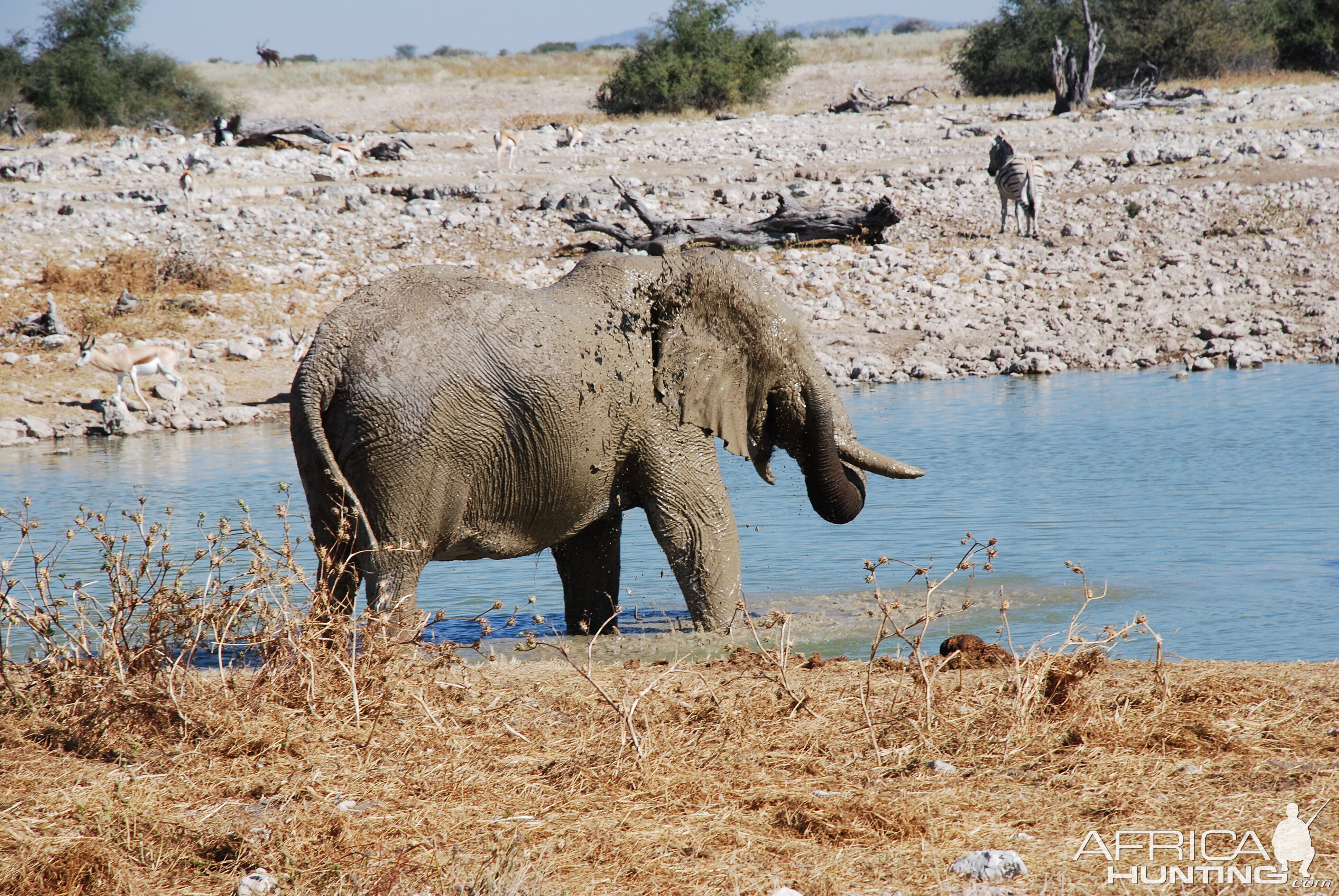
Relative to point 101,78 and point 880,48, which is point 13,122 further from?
point 880,48

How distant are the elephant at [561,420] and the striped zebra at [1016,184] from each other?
1503 centimetres

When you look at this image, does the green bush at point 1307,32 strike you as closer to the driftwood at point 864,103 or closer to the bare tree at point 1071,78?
the driftwood at point 864,103

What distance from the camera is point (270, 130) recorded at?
3034 cm

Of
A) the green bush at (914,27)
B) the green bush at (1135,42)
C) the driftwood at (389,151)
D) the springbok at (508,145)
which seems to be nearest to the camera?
the springbok at (508,145)

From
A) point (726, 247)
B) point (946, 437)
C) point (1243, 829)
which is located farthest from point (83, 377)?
point (1243, 829)

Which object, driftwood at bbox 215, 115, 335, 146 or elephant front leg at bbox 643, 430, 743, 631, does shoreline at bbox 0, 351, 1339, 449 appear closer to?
elephant front leg at bbox 643, 430, 743, 631

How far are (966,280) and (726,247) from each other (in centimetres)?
397

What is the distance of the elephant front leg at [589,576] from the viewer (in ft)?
23.6

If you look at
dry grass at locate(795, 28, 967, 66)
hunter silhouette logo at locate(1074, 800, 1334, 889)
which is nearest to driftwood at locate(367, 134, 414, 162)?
hunter silhouette logo at locate(1074, 800, 1334, 889)

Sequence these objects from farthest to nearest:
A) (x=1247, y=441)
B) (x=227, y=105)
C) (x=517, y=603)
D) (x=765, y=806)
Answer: (x=227, y=105), (x=1247, y=441), (x=517, y=603), (x=765, y=806)

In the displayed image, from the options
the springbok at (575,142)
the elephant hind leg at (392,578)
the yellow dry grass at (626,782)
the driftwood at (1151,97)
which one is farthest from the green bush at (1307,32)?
the elephant hind leg at (392,578)

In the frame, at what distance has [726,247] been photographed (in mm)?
21312

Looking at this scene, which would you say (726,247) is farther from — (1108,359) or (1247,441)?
(1247,441)

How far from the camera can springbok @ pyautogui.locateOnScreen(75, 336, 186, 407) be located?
16141 mm
